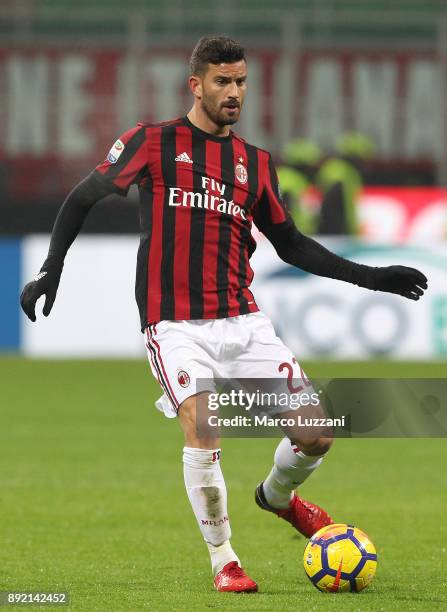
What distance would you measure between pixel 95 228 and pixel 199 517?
1169 cm

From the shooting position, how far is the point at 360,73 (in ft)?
63.9

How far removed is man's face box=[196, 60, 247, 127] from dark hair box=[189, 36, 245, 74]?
2cm

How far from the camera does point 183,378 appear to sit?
511cm

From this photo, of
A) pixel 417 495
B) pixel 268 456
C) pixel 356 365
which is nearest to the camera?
pixel 417 495

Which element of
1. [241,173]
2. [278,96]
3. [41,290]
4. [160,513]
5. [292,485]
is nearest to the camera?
[41,290]

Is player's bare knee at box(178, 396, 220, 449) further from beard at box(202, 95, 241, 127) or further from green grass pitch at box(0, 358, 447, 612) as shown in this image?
beard at box(202, 95, 241, 127)

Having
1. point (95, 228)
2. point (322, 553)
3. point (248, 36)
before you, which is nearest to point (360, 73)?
point (248, 36)

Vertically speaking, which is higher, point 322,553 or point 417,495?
point 322,553

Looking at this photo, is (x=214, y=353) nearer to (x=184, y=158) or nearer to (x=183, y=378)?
(x=183, y=378)

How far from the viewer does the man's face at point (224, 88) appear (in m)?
5.22

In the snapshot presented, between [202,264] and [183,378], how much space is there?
47 centimetres

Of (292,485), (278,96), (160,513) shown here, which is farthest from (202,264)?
(278,96)

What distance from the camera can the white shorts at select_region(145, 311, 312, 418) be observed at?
515cm

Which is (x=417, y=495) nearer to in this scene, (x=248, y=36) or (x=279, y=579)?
(x=279, y=579)
